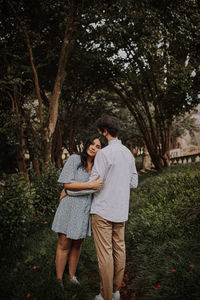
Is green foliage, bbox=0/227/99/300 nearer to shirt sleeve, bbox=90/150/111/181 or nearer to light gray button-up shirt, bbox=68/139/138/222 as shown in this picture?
light gray button-up shirt, bbox=68/139/138/222

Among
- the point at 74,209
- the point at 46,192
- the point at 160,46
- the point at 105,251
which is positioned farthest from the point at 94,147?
the point at 160,46

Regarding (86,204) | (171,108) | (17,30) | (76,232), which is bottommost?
(76,232)

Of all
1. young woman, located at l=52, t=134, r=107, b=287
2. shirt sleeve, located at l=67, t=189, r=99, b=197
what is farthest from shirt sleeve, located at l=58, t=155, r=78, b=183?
shirt sleeve, located at l=67, t=189, r=99, b=197

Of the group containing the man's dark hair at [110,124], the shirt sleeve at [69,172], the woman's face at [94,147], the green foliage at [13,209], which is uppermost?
the man's dark hair at [110,124]

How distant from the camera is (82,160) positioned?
8.54 ft

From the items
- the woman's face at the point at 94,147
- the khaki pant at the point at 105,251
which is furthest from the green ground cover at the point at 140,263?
the woman's face at the point at 94,147

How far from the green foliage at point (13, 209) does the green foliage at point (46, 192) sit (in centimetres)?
153

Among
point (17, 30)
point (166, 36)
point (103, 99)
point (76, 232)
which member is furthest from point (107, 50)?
point (76, 232)

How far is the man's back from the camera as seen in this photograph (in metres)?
2.31

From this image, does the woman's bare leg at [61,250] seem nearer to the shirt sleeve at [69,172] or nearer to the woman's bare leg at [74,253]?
the woman's bare leg at [74,253]

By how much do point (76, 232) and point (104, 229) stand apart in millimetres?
340

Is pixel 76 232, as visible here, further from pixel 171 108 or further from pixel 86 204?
pixel 171 108

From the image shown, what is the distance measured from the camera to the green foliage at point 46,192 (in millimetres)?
5348

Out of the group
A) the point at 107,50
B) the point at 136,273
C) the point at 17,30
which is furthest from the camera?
the point at 107,50
